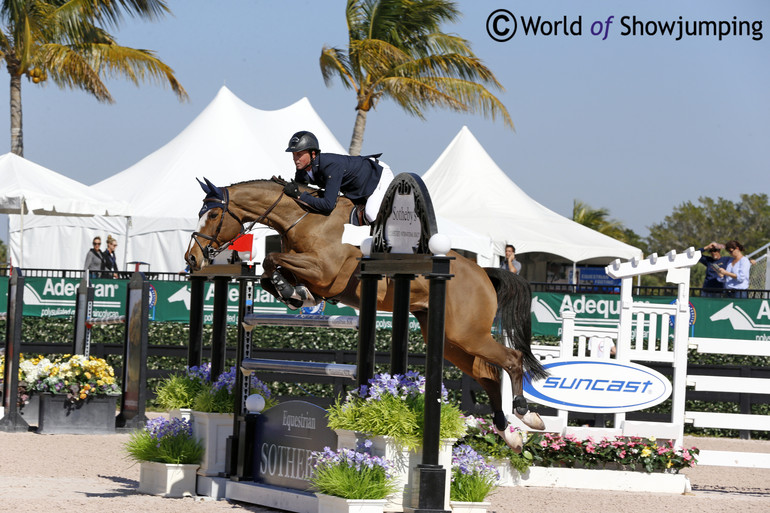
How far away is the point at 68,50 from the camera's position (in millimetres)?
20969

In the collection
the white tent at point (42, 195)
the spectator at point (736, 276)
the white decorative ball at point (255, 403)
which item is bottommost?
the white decorative ball at point (255, 403)

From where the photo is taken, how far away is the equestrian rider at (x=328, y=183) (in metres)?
6.18

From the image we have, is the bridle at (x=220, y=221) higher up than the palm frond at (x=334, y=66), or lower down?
lower down

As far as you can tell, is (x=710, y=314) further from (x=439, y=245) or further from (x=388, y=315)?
(x=439, y=245)

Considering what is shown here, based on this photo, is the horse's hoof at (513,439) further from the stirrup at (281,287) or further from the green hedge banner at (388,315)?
the green hedge banner at (388,315)

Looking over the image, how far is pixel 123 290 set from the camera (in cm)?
1324

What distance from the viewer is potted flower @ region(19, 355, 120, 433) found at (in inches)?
378

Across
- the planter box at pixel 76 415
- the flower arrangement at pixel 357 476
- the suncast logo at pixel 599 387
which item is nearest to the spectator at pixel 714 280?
the suncast logo at pixel 599 387

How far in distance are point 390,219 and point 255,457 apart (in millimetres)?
1805

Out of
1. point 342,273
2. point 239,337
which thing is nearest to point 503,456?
point 342,273

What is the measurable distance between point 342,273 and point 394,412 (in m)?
1.58

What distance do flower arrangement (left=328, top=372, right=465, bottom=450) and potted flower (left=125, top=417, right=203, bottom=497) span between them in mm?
1543

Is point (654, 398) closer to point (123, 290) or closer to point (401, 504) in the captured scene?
point (401, 504)

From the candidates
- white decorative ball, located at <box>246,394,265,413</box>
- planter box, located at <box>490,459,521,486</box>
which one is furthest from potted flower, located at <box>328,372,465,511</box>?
planter box, located at <box>490,459,521,486</box>
